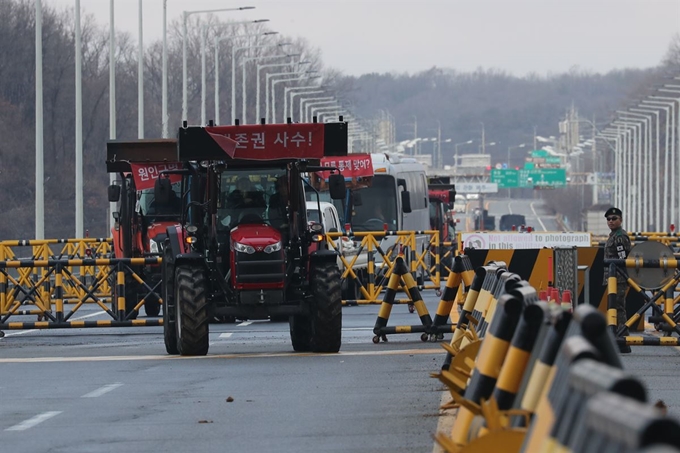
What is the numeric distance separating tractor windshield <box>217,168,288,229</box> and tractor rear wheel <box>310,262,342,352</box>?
0.86 metres

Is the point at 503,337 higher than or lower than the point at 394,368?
higher

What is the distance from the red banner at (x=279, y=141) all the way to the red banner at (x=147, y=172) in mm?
9461

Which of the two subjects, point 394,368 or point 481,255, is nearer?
point 394,368

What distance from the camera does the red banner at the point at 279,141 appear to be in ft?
58.2

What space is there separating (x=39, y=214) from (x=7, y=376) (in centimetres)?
3167

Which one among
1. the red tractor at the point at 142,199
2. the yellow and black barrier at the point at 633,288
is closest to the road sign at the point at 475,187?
the red tractor at the point at 142,199

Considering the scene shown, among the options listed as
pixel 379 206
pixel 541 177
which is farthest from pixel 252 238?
pixel 541 177

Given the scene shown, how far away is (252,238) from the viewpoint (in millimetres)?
17688

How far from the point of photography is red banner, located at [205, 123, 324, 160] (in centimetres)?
1775

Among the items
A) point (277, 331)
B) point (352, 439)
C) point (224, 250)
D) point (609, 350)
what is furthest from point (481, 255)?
point (609, 350)

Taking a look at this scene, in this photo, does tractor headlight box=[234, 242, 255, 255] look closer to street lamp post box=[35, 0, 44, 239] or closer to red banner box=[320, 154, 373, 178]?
red banner box=[320, 154, 373, 178]

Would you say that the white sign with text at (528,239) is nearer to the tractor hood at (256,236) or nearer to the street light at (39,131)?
the street light at (39,131)

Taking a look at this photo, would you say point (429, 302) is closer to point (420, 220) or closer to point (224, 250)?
point (224, 250)

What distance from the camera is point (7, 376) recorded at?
16.0 meters
